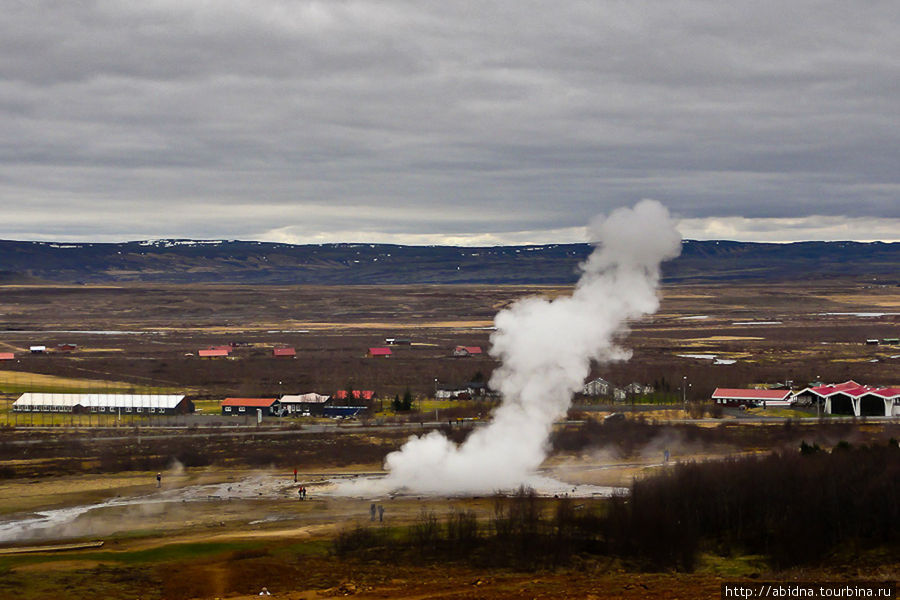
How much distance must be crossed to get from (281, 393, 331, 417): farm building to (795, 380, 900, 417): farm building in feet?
180

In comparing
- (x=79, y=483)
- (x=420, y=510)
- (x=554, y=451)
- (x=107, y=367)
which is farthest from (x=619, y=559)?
(x=107, y=367)

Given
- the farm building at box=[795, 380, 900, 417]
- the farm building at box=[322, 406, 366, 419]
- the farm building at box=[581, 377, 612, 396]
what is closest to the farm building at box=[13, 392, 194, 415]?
the farm building at box=[322, 406, 366, 419]

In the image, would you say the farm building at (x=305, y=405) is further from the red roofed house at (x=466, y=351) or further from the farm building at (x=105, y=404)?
the red roofed house at (x=466, y=351)

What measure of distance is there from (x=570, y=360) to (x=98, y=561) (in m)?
42.4

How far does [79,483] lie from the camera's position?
84250 millimetres

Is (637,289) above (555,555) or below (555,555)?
above

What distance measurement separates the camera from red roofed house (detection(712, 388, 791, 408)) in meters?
121

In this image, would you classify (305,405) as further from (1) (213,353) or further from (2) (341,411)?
(1) (213,353)

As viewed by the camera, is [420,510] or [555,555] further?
[420,510]

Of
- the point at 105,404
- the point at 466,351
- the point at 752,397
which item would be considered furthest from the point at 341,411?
the point at 466,351

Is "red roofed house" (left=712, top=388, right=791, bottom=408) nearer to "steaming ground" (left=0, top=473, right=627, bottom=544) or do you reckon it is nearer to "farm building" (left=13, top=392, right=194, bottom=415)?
"steaming ground" (left=0, top=473, right=627, bottom=544)

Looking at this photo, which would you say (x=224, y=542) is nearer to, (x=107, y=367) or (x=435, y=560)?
(x=435, y=560)

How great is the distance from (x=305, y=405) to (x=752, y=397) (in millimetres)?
50773

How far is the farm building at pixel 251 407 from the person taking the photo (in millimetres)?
121375
